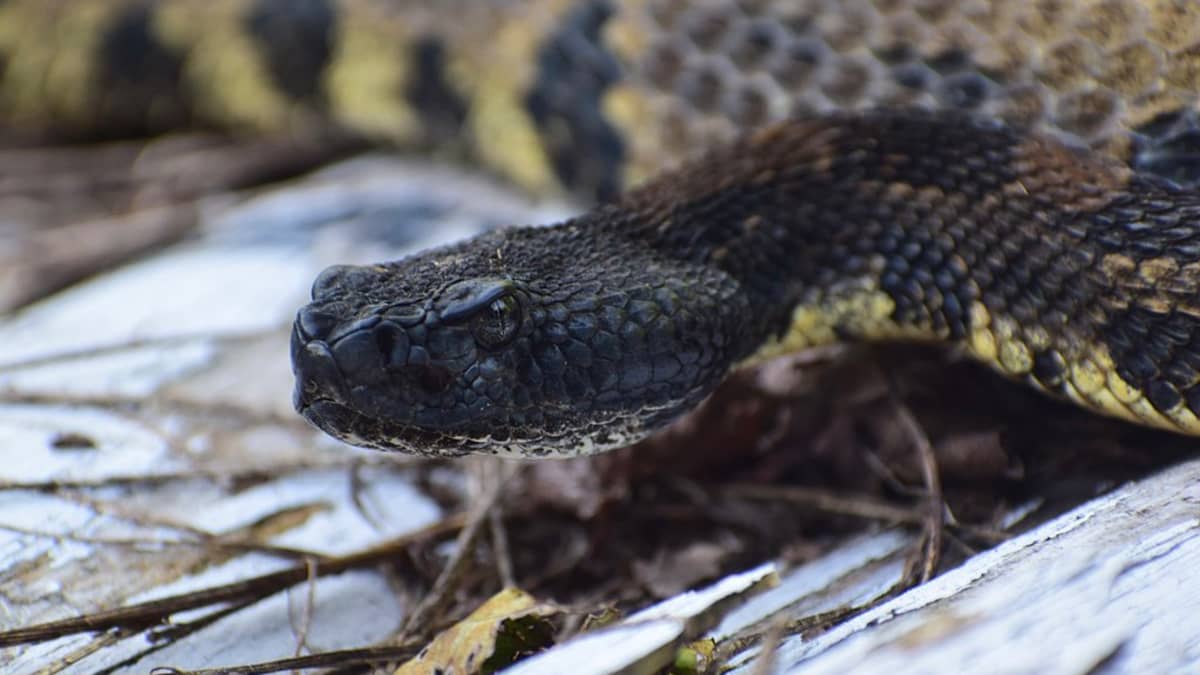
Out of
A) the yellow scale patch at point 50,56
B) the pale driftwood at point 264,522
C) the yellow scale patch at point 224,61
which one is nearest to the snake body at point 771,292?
the pale driftwood at point 264,522

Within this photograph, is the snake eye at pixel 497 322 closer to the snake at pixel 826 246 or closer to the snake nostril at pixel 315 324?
the snake at pixel 826 246

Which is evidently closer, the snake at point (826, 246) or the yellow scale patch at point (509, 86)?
the snake at point (826, 246)

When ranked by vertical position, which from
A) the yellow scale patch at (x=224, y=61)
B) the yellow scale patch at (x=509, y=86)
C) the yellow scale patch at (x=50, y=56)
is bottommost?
the yellow scale patch at (x=509, y=86)

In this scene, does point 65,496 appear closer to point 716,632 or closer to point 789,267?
point 716,632

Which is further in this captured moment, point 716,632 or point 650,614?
point 716,632

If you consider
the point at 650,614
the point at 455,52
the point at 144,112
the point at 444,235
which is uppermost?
the point at 144,112

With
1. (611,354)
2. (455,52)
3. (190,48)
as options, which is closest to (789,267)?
(611,354)

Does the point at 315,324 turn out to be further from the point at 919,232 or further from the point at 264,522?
the point at 919,232

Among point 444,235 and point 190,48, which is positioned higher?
point 190,48
